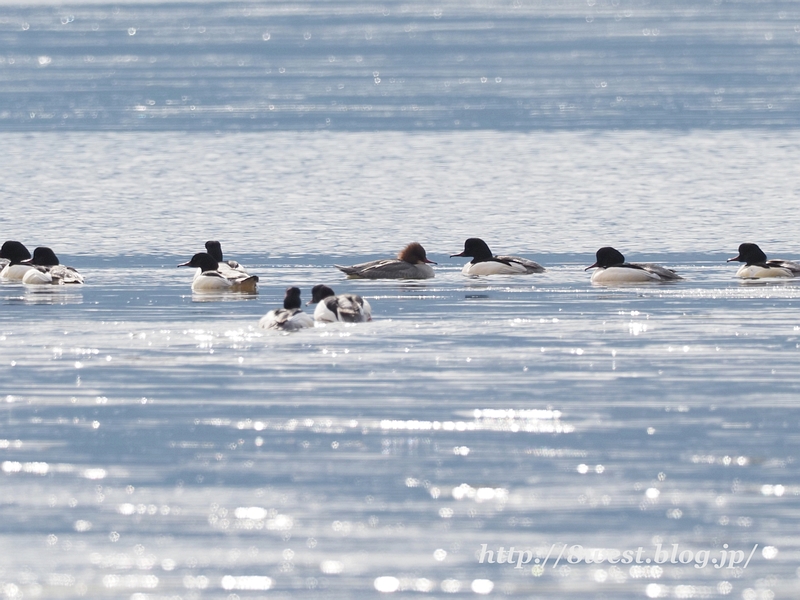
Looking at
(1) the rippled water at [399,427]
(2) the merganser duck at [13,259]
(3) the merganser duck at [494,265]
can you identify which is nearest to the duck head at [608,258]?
(1) the rippled water at [399,427]

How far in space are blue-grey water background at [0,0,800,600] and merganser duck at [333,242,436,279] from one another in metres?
0.21

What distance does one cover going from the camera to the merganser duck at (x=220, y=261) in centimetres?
2105

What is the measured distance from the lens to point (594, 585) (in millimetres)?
8406

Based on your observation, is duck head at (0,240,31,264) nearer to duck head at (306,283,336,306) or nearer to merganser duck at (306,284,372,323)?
duck head at (306,283,336,306)

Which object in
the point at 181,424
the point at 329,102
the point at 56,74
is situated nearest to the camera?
the point at 181,424

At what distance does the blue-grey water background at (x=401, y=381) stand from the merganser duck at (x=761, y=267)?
11.0 inches

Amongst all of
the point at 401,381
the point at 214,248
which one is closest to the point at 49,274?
the point at 214,248

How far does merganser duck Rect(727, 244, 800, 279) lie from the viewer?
21000 mm

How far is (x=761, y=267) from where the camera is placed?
21.0 metres

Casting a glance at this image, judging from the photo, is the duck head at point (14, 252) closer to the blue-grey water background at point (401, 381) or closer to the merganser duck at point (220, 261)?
the blue-grey water background at point (401, 381)

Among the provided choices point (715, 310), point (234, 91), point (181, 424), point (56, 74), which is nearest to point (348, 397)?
point (181, 424)

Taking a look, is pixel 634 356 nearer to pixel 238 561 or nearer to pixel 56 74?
pixel 238 561

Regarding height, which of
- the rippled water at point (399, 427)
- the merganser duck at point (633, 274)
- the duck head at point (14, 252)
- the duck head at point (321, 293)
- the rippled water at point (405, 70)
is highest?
the rippled water at point (405, 70)

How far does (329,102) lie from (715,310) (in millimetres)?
45707
